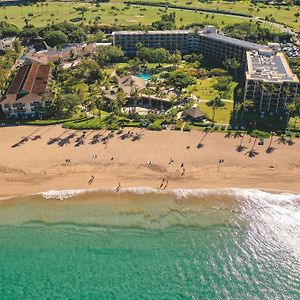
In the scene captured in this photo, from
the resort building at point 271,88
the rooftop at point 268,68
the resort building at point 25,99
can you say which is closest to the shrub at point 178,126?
the resort building at point 271,88

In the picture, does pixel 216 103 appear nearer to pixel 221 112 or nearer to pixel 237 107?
pixel 221 112

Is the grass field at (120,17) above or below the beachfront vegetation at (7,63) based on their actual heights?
above

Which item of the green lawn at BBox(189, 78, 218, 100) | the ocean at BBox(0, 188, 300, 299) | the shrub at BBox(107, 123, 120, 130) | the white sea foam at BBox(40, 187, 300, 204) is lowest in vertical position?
the ocean at BBox(0, 188, 300, 299)

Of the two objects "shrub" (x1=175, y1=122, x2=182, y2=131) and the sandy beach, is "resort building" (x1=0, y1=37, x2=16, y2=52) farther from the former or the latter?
"shrub" (x1=175, y1=122, x2=182, y2=131)

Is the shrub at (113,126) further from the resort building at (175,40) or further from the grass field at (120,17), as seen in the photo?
the grass field at (120,17)

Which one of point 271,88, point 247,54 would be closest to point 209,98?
point 271,88

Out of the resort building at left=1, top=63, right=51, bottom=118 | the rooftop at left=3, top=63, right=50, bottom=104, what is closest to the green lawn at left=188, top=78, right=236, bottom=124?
the resort building at left=1, top=63, right=51, bottom=118

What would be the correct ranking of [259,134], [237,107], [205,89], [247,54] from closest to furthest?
[259,134]
[237,107]
[205,89]
[247,54]
